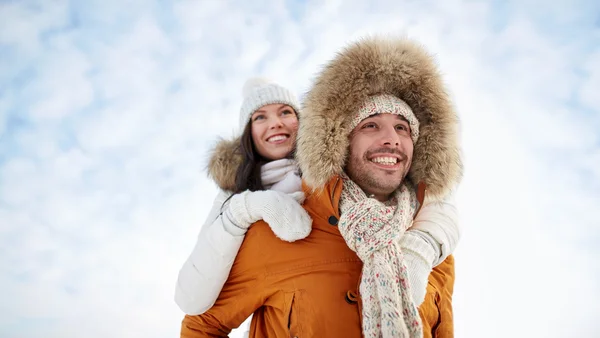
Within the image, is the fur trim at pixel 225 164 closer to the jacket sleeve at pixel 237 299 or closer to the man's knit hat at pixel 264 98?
the man's knit hat at pixel 264 98

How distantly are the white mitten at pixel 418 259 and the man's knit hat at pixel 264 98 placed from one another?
1.65 m

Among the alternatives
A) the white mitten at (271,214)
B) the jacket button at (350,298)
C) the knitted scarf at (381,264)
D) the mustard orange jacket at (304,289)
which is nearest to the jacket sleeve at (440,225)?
the knitted scarf at (381,264)

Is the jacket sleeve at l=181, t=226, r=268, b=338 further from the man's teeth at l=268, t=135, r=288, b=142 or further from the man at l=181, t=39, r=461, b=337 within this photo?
the man's teeth at l=268, t=135, r=288, b=142

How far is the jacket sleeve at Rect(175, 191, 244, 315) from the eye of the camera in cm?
261

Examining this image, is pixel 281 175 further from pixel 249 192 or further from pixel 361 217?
pixel 361 217

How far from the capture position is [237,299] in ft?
8.82

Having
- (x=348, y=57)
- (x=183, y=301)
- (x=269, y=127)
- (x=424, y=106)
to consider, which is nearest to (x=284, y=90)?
(x=269, y=127)

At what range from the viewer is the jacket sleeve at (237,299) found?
8.64 feet

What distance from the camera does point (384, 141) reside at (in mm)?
2670

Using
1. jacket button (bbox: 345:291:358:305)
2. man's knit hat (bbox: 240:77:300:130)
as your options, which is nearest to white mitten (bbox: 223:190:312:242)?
jacket button (bbox: 345:291:358:305)

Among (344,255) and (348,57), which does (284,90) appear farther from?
(344,255)

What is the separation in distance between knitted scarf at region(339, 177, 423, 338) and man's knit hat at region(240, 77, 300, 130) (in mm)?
1353

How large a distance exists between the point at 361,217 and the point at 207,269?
94cm

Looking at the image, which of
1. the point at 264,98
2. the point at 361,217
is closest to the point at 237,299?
the point at 361,217
